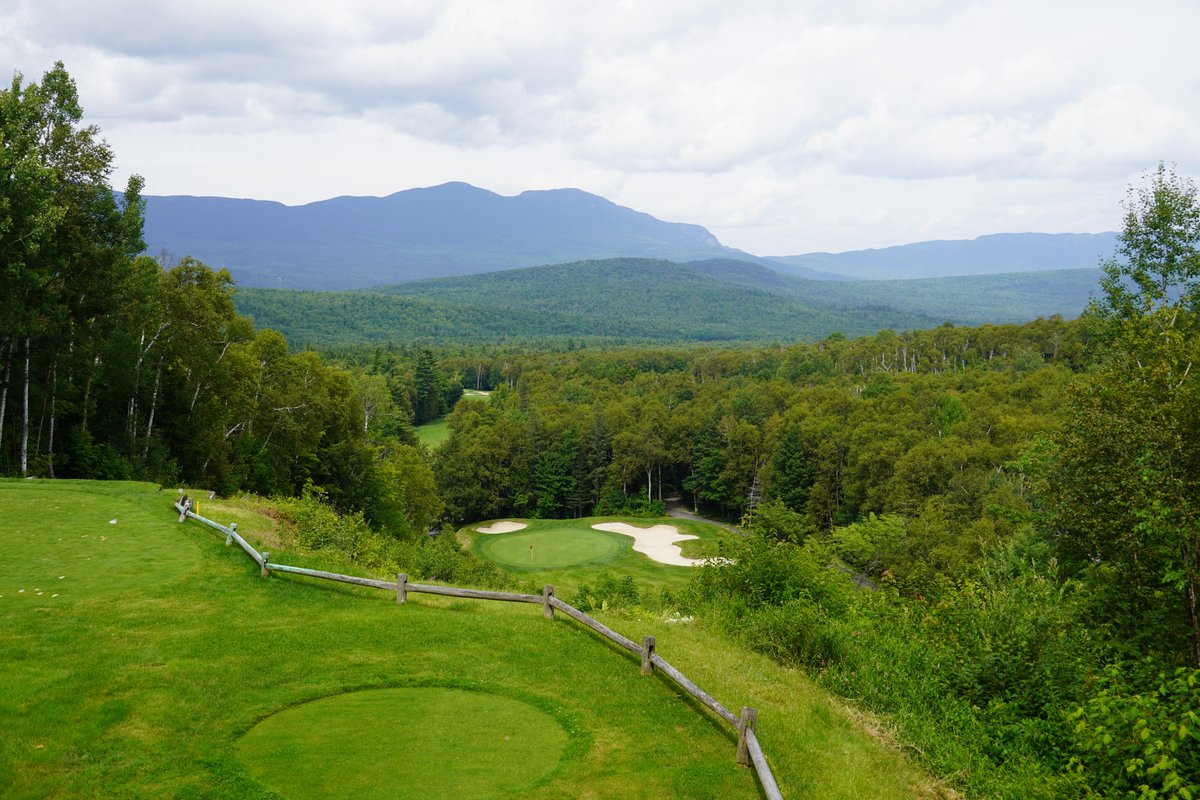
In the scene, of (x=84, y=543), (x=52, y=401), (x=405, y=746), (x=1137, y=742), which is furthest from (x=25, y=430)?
(x=1137, y=742)

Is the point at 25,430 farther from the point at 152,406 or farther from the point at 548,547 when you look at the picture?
the point at 548,547

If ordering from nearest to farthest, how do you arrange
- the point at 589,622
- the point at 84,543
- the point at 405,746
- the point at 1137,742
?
the point at 1137,742 → the point at 405,746 → the point at 589,622 → the point at 84,543

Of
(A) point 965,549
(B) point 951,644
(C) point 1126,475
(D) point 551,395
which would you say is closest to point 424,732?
(B) point 951,644

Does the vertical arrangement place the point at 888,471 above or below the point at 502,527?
above

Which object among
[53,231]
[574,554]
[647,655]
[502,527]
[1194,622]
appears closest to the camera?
[1194,622]

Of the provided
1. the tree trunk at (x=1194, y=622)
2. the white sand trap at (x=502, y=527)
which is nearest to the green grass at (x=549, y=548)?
the white sand trap at (x=502, y=527)

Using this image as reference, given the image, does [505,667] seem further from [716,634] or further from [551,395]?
[551,395]
